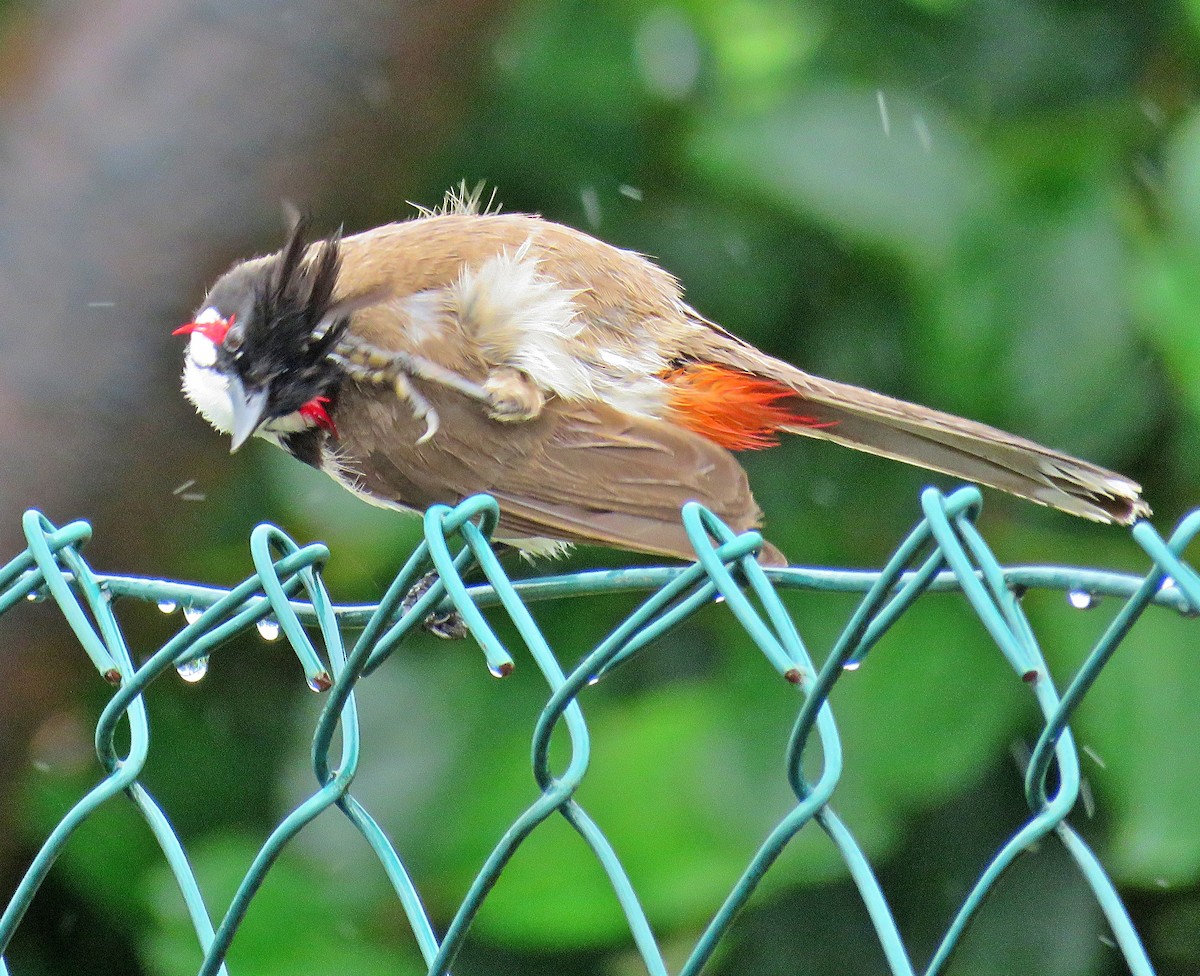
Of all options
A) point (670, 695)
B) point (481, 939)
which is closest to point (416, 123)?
point (670, 695)

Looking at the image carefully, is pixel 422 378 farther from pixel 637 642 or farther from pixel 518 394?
pixel 637 642

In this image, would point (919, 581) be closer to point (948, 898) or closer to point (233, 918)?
point (233, 918)

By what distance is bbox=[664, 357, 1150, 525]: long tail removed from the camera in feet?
7.91

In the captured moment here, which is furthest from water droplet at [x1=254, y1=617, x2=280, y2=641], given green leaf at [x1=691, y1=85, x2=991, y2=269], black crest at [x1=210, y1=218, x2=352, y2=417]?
green leaf at [x1=691, y1=85, x2=991, y2=269]

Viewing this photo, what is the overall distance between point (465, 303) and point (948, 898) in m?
1.76

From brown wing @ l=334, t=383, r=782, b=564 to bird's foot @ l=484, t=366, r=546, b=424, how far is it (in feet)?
0.05

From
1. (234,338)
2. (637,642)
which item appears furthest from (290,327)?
(637,642)

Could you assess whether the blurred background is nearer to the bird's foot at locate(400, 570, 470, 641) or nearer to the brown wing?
the bird's foot at locate(400, 570, 470, 641)

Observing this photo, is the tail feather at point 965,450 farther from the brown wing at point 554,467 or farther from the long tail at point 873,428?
the brown wing at point 554,467

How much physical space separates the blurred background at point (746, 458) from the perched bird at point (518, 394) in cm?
67

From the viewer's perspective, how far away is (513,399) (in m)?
2.82

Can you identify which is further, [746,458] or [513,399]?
[746,458]

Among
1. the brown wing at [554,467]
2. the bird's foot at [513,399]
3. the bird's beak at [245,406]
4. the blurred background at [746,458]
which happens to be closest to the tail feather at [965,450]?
the brown wing at [554,467]

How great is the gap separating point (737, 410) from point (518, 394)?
1.43ft
